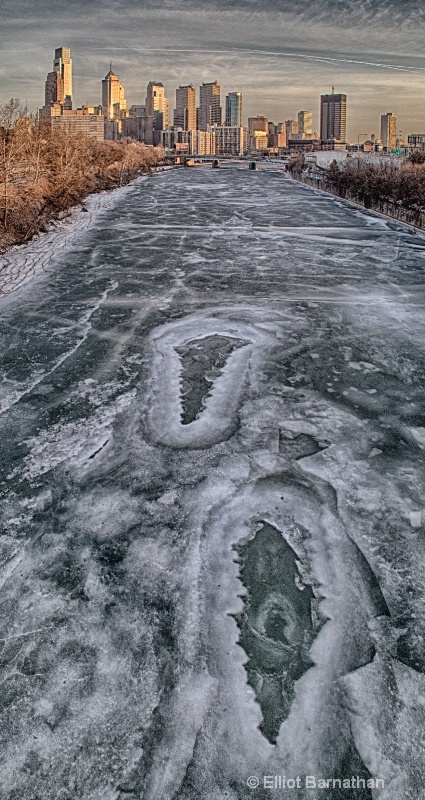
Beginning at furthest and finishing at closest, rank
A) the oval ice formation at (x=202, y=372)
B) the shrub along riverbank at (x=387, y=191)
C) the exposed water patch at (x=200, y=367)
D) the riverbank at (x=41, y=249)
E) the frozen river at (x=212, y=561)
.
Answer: the shrub along riverbank at (x=387, y=191)
the riverbank at (x=41, y=249)
the exposed water patch at (x=200, y=367)
the oval ice formation at (x=202, y=372)
the frozen river at (x=212, y=561)

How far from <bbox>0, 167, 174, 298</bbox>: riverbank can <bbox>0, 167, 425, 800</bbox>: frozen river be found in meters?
3.57

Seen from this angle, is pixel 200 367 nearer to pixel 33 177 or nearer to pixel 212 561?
pixel 212 561

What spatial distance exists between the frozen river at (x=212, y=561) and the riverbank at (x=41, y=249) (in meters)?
3.57

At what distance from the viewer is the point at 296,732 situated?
2338 mm

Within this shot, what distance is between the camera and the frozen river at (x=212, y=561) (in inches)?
89.1

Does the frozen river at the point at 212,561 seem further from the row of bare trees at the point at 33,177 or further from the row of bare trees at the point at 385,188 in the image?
the row of bare trees at the point at 385,188

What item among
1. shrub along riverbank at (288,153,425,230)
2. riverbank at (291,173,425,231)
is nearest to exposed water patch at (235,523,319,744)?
riverbank at (291,173,425,231)

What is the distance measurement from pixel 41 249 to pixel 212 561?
12.6 metres

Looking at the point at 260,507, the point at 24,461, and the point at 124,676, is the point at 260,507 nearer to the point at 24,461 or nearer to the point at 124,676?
the point at 124,676

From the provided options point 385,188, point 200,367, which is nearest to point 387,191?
point 385,188

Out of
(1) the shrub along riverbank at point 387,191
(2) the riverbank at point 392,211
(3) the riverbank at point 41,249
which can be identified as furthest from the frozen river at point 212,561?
(1) the shrub along riverbank at point 387,191

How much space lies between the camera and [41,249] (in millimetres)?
14109

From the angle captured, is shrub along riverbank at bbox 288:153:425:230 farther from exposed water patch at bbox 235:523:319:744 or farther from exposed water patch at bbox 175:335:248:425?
exposed water patch at bbox 235:523:319:744

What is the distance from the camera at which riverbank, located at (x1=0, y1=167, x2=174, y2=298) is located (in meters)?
11.0
